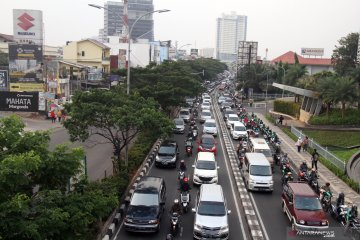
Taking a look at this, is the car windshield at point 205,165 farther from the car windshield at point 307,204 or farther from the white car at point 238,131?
the white car at point 238,131

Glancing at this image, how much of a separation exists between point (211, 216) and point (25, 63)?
36.9 meters

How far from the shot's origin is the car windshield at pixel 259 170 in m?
21.2

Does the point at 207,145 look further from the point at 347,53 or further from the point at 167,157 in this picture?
the point at 347,53

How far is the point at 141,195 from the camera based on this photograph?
16.5 metres

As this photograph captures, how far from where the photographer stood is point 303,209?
16094 millimetres

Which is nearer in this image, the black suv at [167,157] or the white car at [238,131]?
the black suv at [167,157]

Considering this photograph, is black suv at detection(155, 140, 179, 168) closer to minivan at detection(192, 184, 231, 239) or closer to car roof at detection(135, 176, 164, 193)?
car roof at detection(135, 176, 164, 193)

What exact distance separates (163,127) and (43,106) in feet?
90.6

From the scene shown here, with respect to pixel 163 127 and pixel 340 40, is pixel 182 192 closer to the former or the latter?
pixel 163 127

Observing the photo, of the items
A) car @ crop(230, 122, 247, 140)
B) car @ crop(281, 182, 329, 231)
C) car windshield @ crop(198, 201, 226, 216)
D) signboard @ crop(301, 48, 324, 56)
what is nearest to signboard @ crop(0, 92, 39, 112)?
car @ crop(230, 122, 247, 140)

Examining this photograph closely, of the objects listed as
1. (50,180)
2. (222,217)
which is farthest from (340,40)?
(50,180)

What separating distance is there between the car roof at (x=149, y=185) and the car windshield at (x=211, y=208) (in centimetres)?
210

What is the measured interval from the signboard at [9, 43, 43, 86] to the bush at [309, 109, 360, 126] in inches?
1180

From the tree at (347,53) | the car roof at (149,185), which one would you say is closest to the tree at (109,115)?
the car roof at (149,185)
